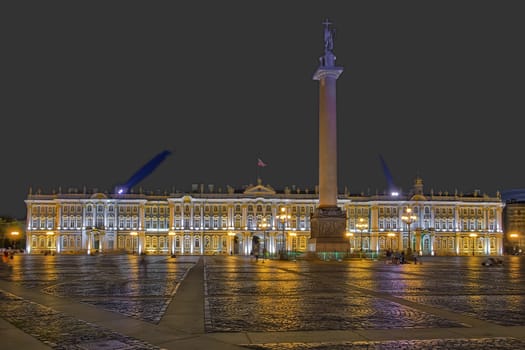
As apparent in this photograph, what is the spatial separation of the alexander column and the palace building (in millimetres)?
59972

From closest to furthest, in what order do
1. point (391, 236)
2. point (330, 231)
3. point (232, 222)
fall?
point (330, 231) < point (232, 222) < point (391, 236)

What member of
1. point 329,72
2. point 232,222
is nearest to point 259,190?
point 232,222

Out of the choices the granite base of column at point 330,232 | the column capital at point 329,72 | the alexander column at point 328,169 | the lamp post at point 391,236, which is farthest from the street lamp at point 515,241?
the column capital at point 329,72

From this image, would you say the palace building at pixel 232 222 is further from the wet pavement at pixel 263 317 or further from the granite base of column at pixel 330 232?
the wet pavement at pixel 263 317

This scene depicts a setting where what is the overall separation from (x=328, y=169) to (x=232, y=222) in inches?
2539

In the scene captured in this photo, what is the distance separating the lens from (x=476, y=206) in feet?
399

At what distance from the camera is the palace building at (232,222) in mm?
115750

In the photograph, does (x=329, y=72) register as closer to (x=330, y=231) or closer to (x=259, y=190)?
(x=330, y=231)

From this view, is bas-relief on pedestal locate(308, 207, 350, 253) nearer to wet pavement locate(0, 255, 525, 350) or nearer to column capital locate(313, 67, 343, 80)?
column capital locate(313, 67, 343, 80)

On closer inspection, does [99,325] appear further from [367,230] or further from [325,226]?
[367,230]

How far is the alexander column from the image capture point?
54.0m

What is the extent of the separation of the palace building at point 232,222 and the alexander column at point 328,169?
5997 cm

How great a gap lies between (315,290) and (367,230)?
99035 millimetres

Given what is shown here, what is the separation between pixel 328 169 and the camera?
54625mm
